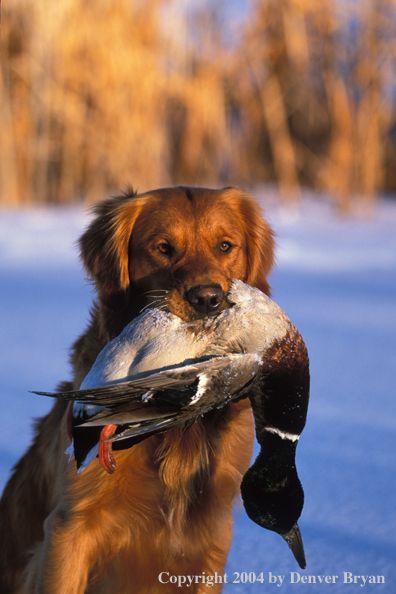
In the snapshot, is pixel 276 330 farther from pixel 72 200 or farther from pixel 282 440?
pixel 72 200

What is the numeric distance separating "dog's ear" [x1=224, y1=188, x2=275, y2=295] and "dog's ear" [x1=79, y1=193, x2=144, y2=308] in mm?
348

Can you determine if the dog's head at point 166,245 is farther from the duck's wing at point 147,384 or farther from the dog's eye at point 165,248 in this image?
the duck's wing at point 147,384

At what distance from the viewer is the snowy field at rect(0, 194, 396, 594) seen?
2990 mm

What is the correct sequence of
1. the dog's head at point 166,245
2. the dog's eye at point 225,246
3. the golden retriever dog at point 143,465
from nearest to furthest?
the golden retriever dog at point 143,465 < the dog's head at point 166,245 < the dog's eye at point 225,246

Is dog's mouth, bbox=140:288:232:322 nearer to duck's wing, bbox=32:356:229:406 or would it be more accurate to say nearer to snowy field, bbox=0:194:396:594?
duck's wing, bbox=32:356:229:406

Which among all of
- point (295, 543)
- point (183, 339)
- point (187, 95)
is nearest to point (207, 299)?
point (183, 339)

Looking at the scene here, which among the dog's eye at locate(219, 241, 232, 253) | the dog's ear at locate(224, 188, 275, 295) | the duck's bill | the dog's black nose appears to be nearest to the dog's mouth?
the dog's black nose

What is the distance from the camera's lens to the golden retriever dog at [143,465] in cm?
253

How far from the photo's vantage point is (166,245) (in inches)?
113

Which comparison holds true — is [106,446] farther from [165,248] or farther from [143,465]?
[165,248]

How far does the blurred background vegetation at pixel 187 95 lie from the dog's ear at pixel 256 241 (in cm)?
820

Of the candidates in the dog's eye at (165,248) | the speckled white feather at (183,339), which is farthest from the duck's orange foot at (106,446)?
the dog's eye at (165,248)

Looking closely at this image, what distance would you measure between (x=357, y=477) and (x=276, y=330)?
146 cm

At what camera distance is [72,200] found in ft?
39.3
